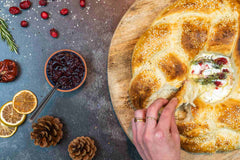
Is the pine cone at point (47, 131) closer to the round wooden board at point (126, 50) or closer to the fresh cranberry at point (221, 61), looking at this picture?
the round wooden board at point (126, 50)

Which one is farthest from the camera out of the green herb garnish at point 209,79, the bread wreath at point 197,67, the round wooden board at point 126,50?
the round wooden board at point 126,50

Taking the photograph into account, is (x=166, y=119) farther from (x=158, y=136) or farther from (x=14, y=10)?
(x=14, y=10)

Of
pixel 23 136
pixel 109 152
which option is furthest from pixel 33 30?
pixel 109 152

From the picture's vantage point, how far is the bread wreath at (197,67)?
53.6 inches

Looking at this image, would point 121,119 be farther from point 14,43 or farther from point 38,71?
point 14,43

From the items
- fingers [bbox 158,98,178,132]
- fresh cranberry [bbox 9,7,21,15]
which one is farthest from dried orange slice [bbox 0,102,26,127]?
fingers [bbox 158,98,178,132]

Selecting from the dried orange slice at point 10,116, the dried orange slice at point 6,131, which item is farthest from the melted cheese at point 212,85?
the dried orange slice at point 6,131

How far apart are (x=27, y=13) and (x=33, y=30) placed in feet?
0.57

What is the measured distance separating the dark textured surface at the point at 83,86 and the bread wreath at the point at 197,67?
0.49 metres

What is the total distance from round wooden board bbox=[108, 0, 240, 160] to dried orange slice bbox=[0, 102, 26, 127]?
0.92 m

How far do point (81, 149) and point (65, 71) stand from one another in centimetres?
71

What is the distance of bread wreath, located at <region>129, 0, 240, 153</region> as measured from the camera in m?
1.36

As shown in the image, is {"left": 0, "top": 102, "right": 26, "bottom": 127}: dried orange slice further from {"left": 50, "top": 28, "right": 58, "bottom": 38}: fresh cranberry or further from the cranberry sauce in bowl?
{"left": 50, "top": 28, "right": 58, "bottom": 38}: fresh cranberry

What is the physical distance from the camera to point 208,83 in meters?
1.48
